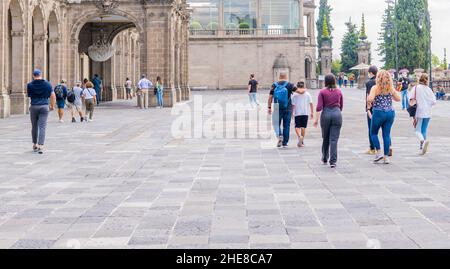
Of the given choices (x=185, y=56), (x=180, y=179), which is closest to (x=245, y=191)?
(x=180, y=179)

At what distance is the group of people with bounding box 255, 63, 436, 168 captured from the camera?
11078 millimetres

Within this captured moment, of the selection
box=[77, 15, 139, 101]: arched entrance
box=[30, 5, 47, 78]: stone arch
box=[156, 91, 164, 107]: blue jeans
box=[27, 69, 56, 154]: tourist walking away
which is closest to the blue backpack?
box=[27, 69, 56, 154]: tourist walking away

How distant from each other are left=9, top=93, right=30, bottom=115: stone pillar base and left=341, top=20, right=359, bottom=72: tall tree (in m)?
97.0

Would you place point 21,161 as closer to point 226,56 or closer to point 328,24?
point 226,56

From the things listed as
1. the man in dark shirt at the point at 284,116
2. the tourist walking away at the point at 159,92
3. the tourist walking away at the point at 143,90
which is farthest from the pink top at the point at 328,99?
the tourist walking away at the point at 159,92

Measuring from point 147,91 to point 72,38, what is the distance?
192 inches

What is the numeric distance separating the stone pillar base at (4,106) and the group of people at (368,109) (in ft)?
42.7

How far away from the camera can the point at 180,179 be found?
31.2 ft

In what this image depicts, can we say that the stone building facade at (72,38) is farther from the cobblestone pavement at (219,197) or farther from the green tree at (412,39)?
the green tree at (412,39)

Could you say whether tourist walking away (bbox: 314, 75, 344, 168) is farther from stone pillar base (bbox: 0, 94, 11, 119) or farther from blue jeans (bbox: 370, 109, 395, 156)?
stone pillar base (bbox: 0, 94, 11, 119)

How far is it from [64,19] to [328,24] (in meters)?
89.0

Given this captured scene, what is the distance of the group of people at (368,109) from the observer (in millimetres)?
11078


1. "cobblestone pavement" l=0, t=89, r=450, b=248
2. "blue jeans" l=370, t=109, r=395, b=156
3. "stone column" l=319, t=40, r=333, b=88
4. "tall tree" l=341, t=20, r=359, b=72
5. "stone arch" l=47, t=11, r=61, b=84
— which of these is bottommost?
"cobblestone pavement" l=0, t=89, r=450, b=248
